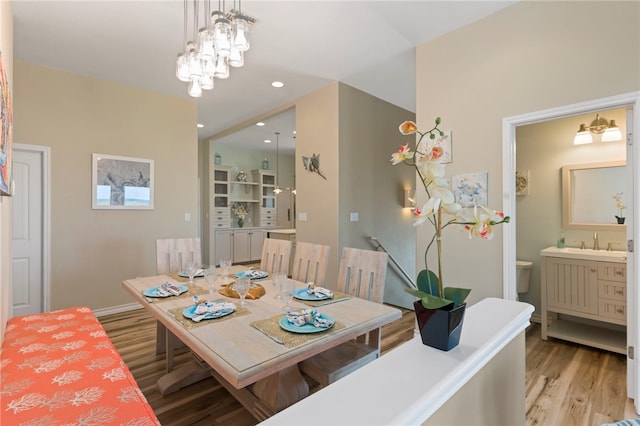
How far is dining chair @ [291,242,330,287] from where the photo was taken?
253 centimetres

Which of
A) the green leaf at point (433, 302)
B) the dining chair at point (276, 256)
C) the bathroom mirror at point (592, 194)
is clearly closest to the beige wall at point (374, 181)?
the dining chair at point (276, 256)

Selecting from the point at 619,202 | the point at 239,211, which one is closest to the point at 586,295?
the point at 619,202

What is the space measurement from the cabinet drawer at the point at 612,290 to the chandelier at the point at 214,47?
3.59 meters

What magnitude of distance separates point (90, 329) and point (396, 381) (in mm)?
1976

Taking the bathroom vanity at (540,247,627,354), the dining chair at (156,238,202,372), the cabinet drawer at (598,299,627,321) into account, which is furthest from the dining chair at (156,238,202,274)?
the cabinet drawer at (598,299,627,321)

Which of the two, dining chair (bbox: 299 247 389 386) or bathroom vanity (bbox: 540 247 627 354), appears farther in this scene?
bathroom vanity (bbox: 540 247 627 354)

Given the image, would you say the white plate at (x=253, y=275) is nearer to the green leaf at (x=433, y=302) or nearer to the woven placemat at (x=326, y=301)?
the woven placemat at (x=326, y=301)

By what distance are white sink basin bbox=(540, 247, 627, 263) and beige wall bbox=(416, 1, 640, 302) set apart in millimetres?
1068

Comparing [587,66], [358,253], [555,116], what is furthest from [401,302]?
[587,66]

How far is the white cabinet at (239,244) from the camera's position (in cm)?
693

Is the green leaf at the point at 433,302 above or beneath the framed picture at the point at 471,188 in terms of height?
beneath

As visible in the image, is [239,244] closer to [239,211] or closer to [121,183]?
[239,211]

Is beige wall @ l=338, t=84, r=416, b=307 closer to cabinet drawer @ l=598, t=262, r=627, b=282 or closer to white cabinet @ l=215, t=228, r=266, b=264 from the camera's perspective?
cabinet drawer @ l=598, t=262, r=627, b=282

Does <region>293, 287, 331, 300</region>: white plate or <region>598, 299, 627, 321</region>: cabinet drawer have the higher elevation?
<region>293, 287, 331, 300</region>: white plate
